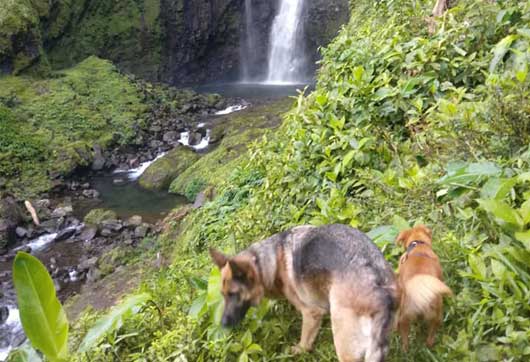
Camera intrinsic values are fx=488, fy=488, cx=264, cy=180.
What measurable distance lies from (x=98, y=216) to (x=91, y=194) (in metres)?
2.17

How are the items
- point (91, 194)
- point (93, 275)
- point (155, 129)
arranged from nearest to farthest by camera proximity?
point (93, 275) → point (91, 194) → point (155, 129)

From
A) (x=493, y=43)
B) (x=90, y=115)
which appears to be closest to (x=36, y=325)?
(x=493, y=43)

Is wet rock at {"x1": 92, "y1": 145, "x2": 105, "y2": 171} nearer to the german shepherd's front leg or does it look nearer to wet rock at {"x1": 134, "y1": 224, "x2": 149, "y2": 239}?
wet rock at {"x1": 134, "y1": 224, "x2": 149, "y2": 239}

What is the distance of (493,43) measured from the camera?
4820mm

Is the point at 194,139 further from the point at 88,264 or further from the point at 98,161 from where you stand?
the point at 88,264

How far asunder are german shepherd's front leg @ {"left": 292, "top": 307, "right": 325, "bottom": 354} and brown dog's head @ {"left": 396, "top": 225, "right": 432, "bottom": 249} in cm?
63

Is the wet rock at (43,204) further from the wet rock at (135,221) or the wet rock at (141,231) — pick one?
the wet rock at (141,231)

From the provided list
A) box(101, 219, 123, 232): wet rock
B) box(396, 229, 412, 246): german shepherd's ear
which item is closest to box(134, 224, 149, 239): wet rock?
box(101, 219, 123, 232): wet rock

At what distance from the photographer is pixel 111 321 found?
10.5 feet

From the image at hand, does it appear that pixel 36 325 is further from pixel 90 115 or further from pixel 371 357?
pixel 90 115

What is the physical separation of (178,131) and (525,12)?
50.8ft

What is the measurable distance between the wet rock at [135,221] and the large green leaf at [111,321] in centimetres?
917

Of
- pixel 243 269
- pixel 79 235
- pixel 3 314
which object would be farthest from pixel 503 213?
pixel 79 235

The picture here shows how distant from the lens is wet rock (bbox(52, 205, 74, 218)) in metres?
13.4
